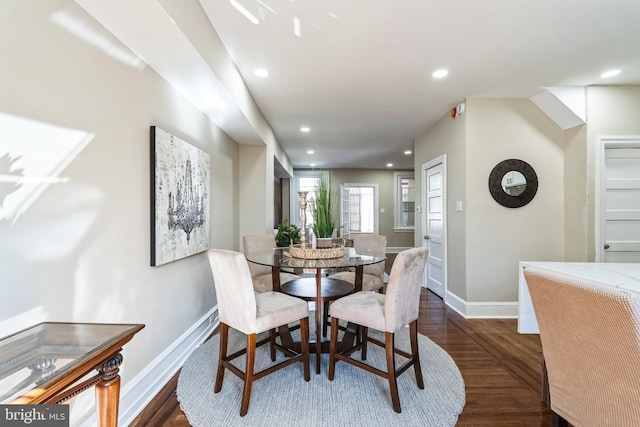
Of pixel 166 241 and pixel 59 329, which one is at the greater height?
pixel 166 241

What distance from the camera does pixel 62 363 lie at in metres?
0.77

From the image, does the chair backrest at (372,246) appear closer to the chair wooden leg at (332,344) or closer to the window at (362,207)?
the chair wooden leg at (332,344)

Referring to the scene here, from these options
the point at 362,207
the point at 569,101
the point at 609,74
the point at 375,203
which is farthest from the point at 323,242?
the point at 375,203

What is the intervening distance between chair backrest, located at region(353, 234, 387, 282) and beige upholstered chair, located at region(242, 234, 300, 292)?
0.81 m

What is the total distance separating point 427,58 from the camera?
7.77 feet

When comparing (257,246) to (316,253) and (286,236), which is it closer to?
(316,253)

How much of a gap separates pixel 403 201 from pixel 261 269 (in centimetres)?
652

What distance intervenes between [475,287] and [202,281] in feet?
10.1

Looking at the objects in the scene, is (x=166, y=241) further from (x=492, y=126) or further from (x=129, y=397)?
(x=492, y=126)

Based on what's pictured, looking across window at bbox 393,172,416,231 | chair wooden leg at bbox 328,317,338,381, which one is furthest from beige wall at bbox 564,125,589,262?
window at bbox 393,172,416,231

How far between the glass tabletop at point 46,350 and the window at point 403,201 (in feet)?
26.7

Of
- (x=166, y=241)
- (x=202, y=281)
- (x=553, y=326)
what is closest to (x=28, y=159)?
(x=166, y=241)

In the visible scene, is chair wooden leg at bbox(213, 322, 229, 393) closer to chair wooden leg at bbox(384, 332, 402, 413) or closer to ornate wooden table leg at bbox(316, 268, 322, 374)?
ornate wooden table leg at bbox(316, 268, 322, 374)

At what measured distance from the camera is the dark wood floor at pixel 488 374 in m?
1.65
